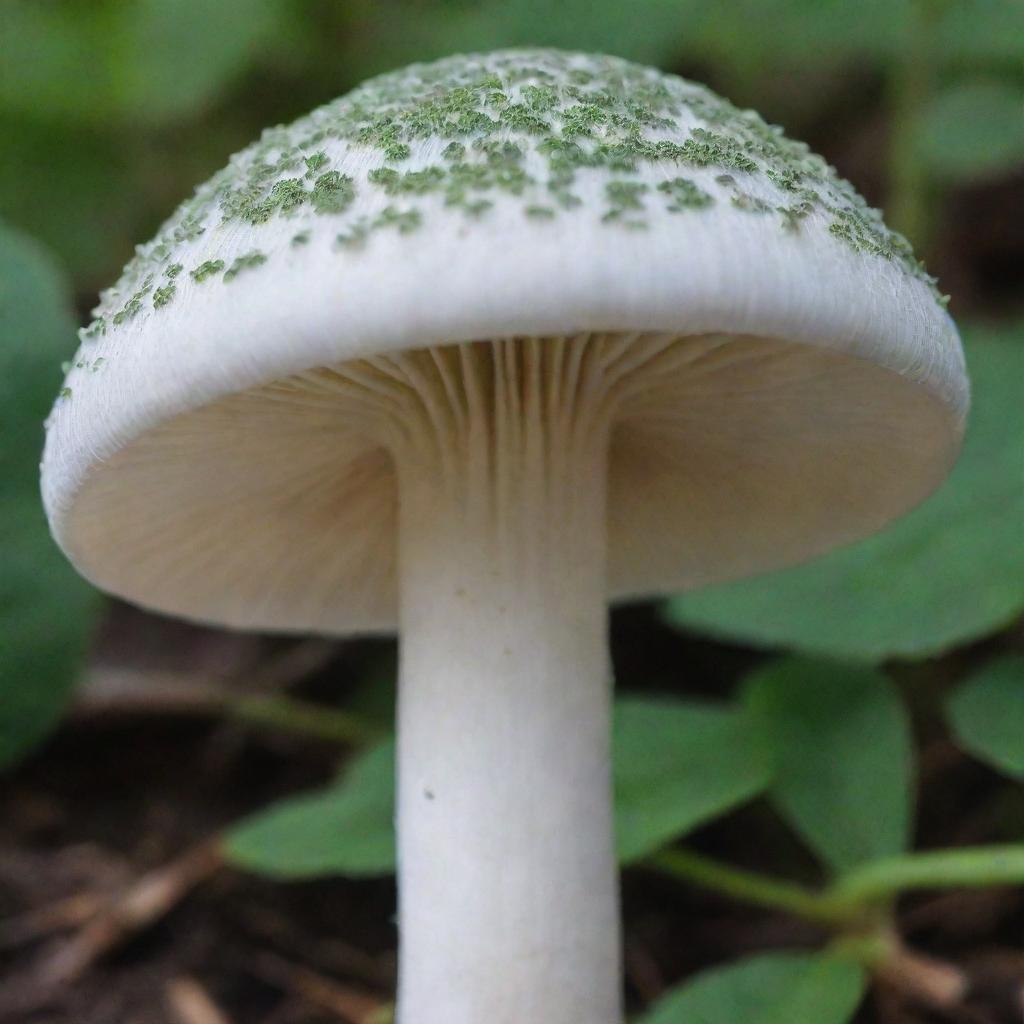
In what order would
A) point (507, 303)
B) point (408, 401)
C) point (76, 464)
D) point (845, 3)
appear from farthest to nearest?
point (845, 3)
point (408, 401)
point (76, 464)
point (507, 303)

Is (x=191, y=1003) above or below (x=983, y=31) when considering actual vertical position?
below

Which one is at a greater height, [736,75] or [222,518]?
[736,75]

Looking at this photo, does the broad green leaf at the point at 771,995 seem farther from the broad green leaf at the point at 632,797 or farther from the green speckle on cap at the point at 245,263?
the green speckle on cap at the point at 245,263

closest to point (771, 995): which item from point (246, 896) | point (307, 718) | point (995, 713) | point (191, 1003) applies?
point (995, 713)

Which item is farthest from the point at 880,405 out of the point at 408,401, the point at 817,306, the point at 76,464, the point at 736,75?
the point at 736,75

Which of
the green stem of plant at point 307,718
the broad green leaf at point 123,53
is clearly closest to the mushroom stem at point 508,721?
the green stem of plant at point 307,718

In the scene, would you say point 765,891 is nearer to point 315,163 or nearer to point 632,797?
point 632,797

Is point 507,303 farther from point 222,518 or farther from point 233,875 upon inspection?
point 233,875
